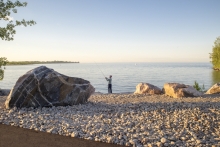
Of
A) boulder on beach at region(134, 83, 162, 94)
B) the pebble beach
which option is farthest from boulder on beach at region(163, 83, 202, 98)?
the pebble beach

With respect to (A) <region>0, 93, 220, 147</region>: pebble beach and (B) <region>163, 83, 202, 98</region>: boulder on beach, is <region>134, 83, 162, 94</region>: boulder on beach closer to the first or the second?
(B) <region>163, 83, 202, 98</region>: boulder on beach

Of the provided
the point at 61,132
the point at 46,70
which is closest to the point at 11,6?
the point at 46,70

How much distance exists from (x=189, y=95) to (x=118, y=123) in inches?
392

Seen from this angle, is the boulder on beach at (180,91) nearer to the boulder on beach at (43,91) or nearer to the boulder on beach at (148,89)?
the boulder on beach at (148,89)

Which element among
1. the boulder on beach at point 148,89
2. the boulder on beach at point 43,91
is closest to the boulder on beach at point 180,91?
the boulder on beach at point 148,89

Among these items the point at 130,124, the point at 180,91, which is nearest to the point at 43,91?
the point at 130,124

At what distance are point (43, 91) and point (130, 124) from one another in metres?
5.41

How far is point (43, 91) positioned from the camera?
36.1 ft

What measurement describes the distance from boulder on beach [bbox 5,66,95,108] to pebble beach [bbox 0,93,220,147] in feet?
2.09

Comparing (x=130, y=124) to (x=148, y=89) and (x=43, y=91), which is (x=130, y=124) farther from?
(x=148, y=89)

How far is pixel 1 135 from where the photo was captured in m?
6.61

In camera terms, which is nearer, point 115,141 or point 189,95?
point 115,141

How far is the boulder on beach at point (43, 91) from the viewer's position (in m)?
10.7

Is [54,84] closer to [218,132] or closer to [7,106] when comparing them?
[7,106]
